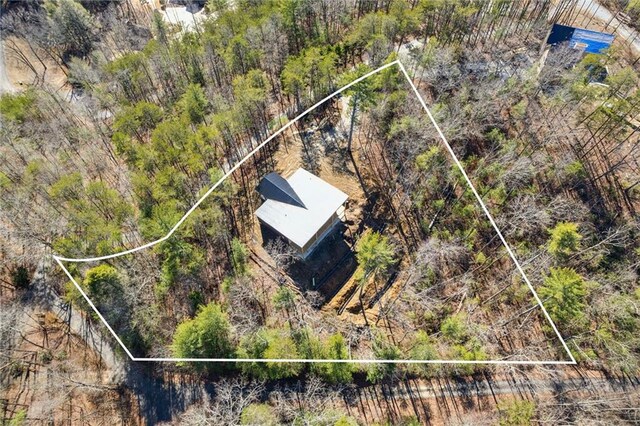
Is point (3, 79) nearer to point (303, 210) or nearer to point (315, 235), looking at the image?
point (303, 210)

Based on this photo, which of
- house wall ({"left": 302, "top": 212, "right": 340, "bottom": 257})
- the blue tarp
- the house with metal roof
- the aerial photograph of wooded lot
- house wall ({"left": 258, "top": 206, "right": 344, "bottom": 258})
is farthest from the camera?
the blue tarp

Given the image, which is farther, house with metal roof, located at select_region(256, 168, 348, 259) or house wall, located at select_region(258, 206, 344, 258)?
house wall, located at select_region(258, 206, 344, 258)

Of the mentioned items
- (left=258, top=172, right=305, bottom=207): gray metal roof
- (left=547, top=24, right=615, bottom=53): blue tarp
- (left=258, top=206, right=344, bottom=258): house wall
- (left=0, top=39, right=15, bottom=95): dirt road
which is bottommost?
(left=258, top=206, right=344, bottom=258): house wall

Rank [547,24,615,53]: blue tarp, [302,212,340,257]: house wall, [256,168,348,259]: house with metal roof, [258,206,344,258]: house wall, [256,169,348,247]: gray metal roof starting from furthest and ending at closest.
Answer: [547,24,615,53]: blue tarp, [302,212,340,257]: house wall, [258,206,344,258]: house wall, [256,168,348,259]: house with metal roof, [256,169,348,247]: gray metal roof

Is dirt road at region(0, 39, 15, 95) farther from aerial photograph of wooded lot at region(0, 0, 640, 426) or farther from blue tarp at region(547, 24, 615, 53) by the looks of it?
blue tarp at region(547, 24, 615, 53)

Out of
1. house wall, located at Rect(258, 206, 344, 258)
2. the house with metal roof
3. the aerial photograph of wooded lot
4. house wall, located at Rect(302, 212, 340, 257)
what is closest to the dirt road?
the aerial photograph of wooded lot

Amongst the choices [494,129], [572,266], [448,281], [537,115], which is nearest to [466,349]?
[448,281]

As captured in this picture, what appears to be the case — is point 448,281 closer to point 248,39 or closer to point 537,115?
point 537,115

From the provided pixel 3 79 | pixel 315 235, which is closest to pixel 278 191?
pixel 315 235
